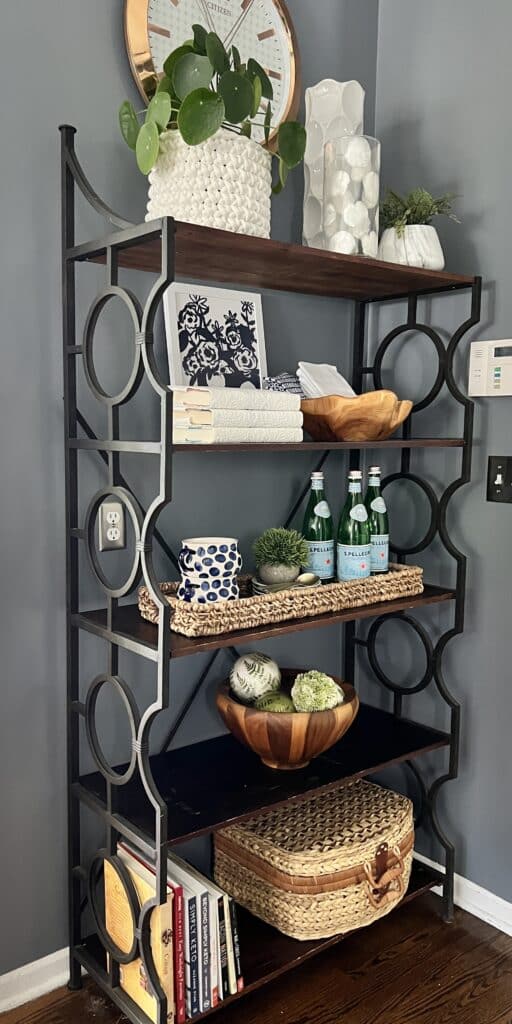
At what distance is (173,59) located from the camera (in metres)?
1.42

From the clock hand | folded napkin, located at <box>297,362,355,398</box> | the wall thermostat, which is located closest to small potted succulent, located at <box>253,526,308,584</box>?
folded napkin, located at <box>297,362,355,398</box>

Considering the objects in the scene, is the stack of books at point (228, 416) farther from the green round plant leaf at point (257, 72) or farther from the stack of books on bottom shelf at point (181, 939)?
the stack of books on bottom shelf at point (181, 939)

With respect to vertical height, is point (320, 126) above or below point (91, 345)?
above

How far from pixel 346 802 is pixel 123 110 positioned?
1567 mm

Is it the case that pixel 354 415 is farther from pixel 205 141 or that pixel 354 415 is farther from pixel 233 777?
pixel 233 777

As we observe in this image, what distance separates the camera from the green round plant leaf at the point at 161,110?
4.50 feet

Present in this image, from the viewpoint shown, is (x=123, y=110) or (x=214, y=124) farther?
(x=123, y=110)

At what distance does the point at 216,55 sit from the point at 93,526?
2.81ft

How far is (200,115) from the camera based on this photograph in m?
1.35

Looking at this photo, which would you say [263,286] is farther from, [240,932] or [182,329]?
[240,932]

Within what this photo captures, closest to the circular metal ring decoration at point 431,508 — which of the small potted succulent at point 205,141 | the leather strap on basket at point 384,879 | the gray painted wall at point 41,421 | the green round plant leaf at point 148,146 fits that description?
the gray painted wall at point 41,421

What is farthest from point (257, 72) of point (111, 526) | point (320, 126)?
point (111, 526)

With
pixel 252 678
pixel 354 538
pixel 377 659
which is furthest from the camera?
pixel 377 659

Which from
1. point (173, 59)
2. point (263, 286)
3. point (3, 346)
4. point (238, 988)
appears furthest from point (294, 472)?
point (238, 988)
